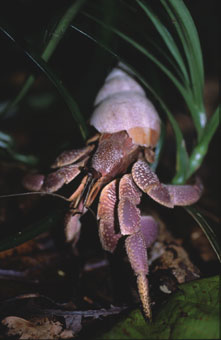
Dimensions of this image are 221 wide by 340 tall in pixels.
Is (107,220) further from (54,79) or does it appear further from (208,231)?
(54,79)

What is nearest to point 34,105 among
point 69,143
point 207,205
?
point 69,143

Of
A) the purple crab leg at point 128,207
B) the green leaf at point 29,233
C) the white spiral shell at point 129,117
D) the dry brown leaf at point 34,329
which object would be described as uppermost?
the white spiral shell at point 129,117

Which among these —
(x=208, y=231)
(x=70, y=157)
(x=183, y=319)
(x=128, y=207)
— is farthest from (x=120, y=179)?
(x=183, y=319)

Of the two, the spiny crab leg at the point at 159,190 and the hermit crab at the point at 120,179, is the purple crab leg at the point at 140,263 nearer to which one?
the hermit crab at the point at 120,179

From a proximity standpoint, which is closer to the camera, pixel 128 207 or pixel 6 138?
pixel 128 207

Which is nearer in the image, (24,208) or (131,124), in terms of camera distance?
(131,124)

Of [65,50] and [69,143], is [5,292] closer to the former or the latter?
[69,143]

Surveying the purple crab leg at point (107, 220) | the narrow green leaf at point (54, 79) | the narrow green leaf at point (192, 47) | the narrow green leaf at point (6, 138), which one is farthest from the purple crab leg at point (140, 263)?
the narrow green leaf at point (6, 138)
